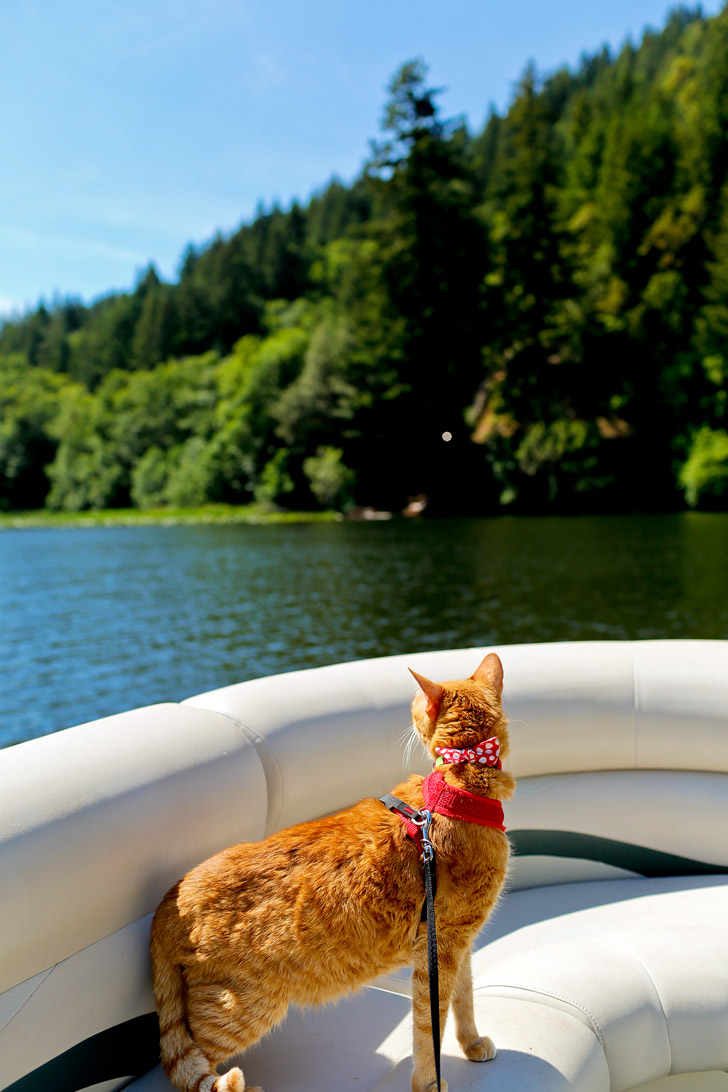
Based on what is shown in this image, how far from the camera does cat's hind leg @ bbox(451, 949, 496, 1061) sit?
1.66 meters

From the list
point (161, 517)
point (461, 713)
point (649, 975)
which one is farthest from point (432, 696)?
point (161, 517)

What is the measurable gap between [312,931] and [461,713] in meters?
0.55

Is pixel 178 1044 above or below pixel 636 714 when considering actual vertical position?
below

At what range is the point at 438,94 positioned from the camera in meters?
40.2

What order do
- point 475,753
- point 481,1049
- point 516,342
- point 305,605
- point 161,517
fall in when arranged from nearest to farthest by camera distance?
point 481,1049
point 475,753
point 305,605
point 516,342
point 161,517

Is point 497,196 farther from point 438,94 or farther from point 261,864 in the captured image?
point 261,864

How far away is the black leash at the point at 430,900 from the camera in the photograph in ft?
5.13

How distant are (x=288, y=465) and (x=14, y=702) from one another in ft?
118

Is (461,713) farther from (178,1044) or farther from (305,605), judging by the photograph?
(305,605)

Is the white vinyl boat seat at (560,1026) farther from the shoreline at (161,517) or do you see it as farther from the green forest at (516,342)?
the shoreline at (161,517)

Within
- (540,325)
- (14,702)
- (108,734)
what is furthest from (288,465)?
(108,734)

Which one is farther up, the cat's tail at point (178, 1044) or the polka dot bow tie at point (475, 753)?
the polka dot bow tie at point (475, 753)

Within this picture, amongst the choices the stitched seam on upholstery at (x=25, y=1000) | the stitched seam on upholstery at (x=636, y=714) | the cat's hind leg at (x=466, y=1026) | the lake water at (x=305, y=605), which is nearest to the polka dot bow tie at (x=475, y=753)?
the cat's hind leg at (x=466, y=1026)

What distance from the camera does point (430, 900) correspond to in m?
1.65
